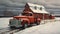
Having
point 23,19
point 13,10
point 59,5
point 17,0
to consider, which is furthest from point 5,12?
point 23,19

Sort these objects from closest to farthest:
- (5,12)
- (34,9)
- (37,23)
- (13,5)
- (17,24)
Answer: (17,24), (37,23), (34,9), (5,12), (13,5)

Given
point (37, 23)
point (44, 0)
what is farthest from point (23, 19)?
point (44, 0)

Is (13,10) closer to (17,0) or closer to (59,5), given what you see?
(17,0)

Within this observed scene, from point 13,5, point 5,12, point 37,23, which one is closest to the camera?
point 37,23

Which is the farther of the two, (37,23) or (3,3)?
(3,3)

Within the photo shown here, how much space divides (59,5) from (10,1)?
50.2 feet

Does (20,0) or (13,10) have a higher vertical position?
(20,0)

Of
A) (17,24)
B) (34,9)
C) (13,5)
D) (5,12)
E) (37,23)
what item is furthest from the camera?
(13,5)

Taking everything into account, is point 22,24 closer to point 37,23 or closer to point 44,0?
point 37,23

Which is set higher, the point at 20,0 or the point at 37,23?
the point at 20,0

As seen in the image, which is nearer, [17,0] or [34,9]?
[34,9]

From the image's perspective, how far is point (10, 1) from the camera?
147ft

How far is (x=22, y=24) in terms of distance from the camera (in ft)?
50.4

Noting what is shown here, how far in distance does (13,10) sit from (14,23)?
2786 centimetres
